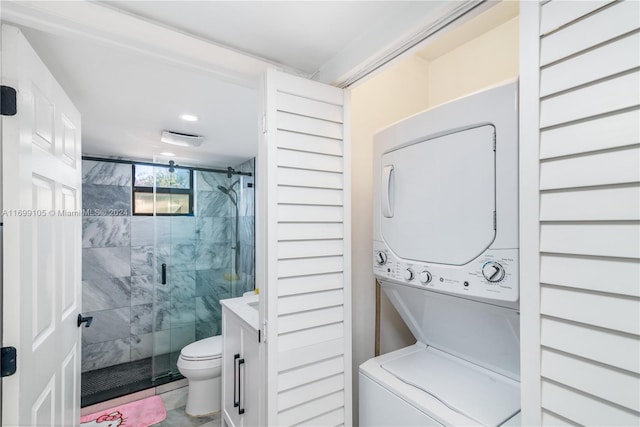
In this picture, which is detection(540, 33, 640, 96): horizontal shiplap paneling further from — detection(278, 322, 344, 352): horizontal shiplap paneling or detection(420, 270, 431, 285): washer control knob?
detection(278, 322, 344, 352): horizontal shiplap paneling

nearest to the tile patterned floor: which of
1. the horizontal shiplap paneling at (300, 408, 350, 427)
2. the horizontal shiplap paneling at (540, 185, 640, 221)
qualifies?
the horizontal shiplap paneling at (300, 408, 350, 427)

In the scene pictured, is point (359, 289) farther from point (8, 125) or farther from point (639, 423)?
point (8, 125)

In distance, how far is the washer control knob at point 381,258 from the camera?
1.37m

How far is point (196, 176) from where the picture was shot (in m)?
3.09

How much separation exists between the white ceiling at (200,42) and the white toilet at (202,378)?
6.20 feet

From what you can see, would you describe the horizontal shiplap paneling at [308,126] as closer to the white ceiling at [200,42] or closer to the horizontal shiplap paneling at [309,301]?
the white ceiling at [200,42]

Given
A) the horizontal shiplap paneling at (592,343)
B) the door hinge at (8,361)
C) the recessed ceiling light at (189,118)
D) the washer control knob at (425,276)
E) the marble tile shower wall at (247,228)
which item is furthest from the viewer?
the marble tile shower wall at (247,228)

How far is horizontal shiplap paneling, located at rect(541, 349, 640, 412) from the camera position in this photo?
57 centimetres

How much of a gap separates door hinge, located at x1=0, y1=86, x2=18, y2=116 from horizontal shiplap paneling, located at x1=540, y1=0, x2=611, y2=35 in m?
1.55

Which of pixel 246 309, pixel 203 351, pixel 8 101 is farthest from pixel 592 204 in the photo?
pixel 203 351

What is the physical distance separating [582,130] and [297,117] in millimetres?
947

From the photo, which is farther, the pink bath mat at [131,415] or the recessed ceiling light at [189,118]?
the pink bath mat at [131,415]

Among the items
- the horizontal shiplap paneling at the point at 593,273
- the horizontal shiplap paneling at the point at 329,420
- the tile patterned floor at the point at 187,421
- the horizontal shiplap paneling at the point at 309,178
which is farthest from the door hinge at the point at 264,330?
the tile patterned floor at the point at 187,421

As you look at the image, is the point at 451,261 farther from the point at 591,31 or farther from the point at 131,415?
the point at 131,415
